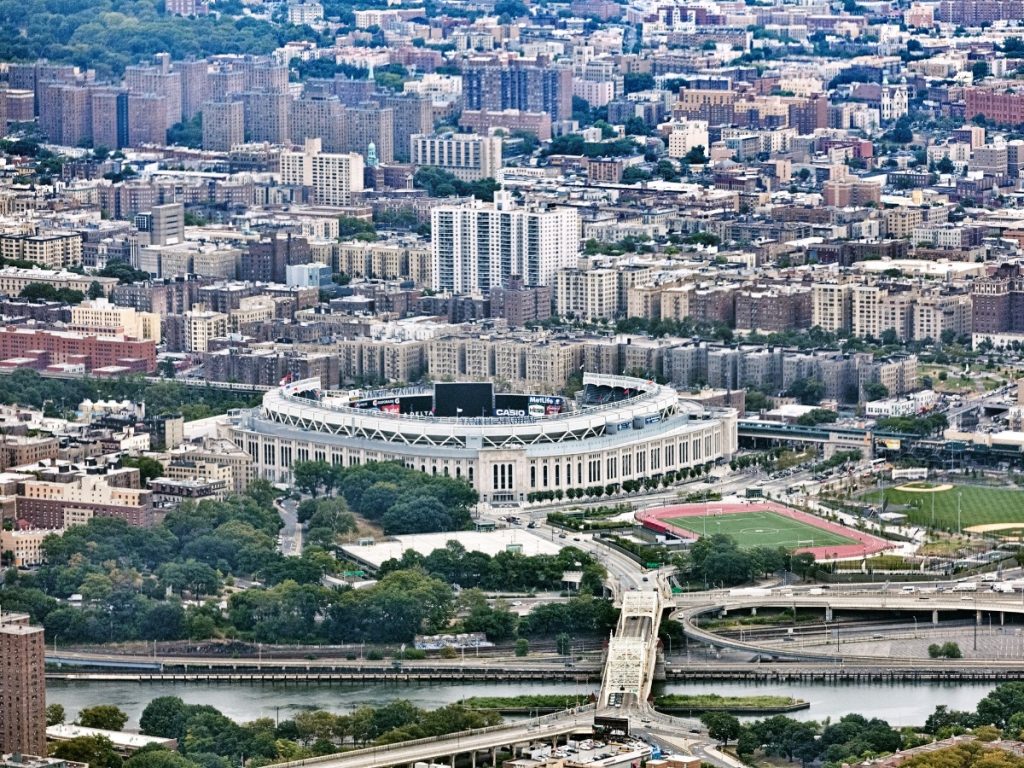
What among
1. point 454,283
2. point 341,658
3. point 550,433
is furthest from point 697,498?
point 454,283

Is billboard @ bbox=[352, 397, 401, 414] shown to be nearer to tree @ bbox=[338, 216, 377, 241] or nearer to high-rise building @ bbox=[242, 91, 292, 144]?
tree @ bbox=[338, 216, 377, 241]

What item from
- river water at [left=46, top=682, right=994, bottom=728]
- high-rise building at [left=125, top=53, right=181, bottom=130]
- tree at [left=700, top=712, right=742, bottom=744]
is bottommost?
river water at [left=46, top=682, right=994, bottom=728]

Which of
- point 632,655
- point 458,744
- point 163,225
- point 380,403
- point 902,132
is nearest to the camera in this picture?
point 458,744

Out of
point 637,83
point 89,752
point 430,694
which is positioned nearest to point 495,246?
point 430,694

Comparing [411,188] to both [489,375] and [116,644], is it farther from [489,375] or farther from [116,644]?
[116,644]

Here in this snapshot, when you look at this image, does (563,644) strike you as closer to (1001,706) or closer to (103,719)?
(1001,706)

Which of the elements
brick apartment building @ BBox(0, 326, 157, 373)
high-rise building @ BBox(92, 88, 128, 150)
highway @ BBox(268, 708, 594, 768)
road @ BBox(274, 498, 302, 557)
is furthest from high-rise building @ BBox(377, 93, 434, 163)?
highway @ BBox(268, 708, 594, 768)
